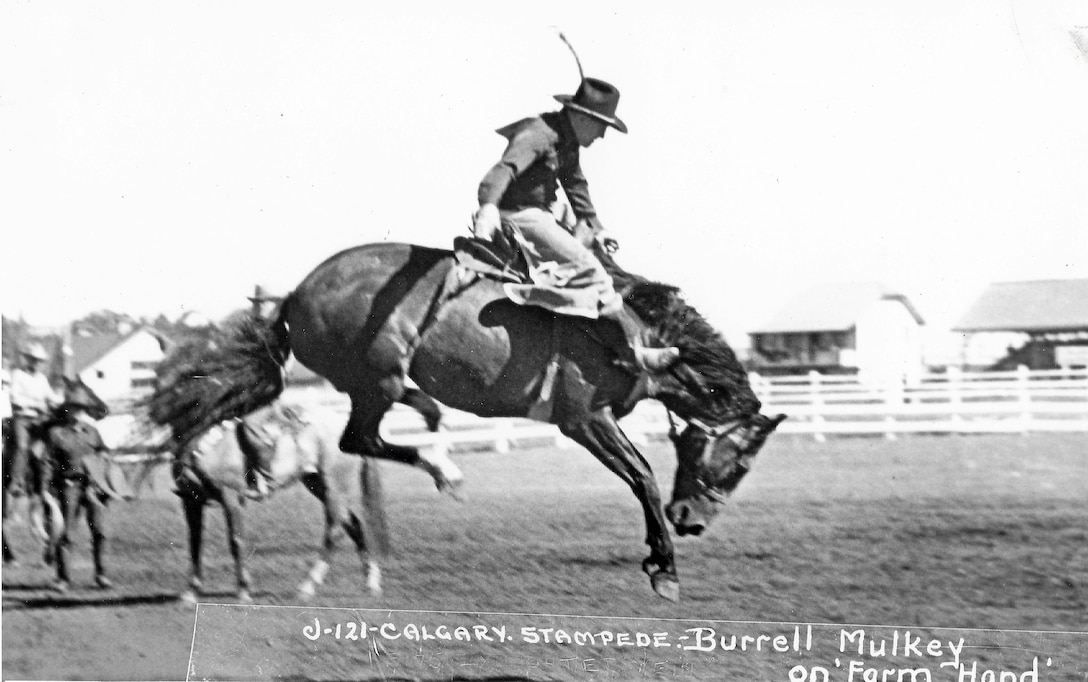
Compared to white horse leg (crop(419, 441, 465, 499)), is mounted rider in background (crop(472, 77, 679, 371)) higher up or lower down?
higher up

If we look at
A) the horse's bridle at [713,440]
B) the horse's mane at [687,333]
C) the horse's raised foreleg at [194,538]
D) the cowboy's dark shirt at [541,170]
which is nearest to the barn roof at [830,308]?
the horse's mane at [687,333]

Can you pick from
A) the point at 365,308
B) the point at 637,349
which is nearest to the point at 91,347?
the point at 365,308

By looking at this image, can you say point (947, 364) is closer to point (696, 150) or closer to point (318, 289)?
point (696, 150)

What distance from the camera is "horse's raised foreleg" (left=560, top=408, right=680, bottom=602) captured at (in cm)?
544

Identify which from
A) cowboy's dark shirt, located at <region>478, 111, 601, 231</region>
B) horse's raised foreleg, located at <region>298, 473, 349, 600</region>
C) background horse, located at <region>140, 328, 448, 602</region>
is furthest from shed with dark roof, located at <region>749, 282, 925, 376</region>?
horse's raised foreleg, located at <region>298, 473, 349, 600</region>

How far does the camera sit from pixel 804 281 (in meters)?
5.36

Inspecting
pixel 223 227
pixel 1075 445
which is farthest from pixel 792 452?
pixel 223 227

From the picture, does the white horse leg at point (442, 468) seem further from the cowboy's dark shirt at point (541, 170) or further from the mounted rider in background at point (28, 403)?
the mounted rider in background at point (28, 403)

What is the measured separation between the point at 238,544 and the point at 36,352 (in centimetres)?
134

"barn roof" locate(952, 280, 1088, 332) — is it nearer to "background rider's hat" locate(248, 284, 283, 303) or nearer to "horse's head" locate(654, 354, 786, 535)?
"horse's head" locate(654, 354, 786, 535)

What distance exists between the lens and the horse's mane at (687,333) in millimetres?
5441

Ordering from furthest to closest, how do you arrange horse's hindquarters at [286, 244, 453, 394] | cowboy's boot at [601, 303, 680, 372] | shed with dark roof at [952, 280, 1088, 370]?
1. horse's hindquarters at [286, 244, 453, 394]
2. cowboy's boot at [601, 303, 680, 372]
3. shed with dark roof at [952, 280, 1088, 370]

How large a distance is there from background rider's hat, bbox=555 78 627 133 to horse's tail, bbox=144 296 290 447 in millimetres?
1595

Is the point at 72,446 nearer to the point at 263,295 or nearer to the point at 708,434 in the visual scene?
the point at 263,295
